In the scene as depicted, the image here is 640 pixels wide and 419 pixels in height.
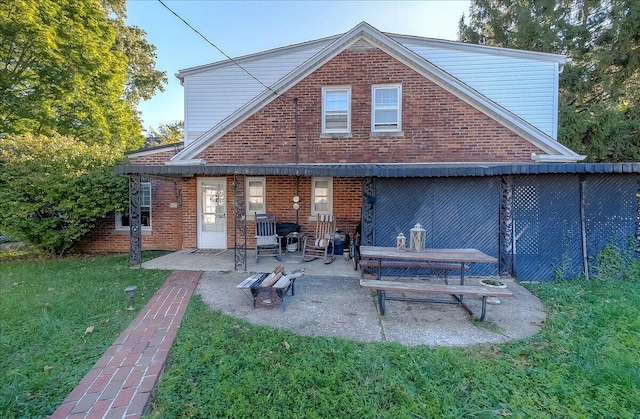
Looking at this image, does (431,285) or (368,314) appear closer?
(431,285)

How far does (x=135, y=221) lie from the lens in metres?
6.81

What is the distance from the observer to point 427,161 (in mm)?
7742

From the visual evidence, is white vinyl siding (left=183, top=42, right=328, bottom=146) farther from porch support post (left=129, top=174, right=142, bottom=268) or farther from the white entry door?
porch support post (left=129, top=174, right=142, bottom=268)

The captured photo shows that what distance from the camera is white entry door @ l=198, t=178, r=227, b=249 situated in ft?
29.4

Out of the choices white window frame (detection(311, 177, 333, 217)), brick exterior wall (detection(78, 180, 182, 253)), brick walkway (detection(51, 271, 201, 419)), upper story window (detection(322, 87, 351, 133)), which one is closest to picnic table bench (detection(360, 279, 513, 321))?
brick walkway (detection(51, 271, 201, 419))

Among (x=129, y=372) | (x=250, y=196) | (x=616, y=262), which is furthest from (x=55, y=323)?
(x=616, y=262)

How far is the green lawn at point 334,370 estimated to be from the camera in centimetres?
240

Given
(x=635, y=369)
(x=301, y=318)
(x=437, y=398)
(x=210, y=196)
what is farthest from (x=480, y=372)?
(x=210, y=196)

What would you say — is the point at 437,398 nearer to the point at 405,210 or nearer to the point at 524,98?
the point at 405,210

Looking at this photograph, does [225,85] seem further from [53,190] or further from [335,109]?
[53,190]

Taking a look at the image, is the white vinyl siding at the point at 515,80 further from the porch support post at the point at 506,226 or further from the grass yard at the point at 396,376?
the grass yard at the point at 396,376

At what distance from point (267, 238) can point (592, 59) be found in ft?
47.9

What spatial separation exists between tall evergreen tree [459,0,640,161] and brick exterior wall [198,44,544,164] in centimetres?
520

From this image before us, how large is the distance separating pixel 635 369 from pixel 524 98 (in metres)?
8.66
